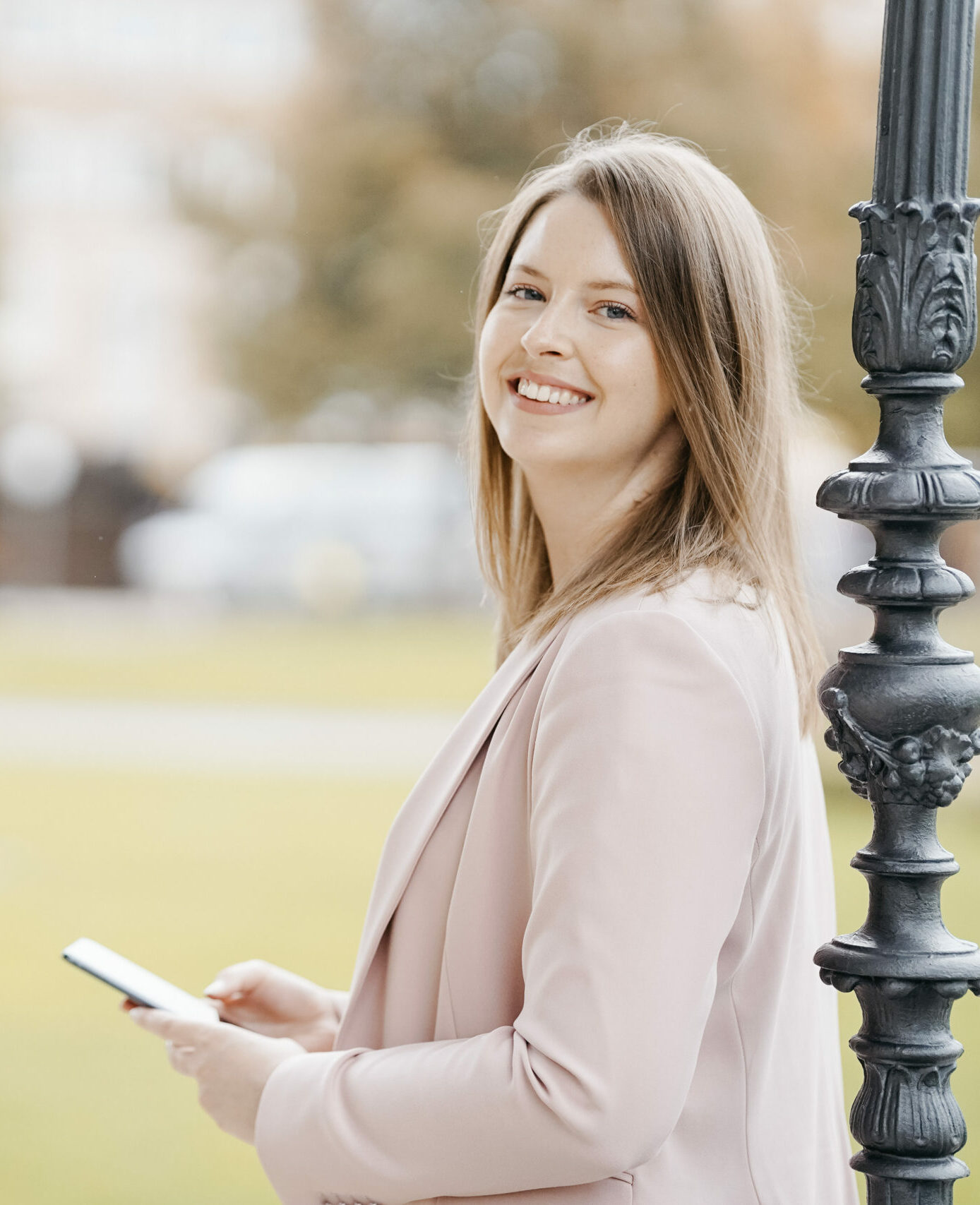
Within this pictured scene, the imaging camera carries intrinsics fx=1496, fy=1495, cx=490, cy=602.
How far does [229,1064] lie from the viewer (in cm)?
109

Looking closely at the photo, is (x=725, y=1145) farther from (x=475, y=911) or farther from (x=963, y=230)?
(x=963, y=230)

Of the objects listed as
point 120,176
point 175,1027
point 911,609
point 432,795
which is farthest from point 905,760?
point 120,176

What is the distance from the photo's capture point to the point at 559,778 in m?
0.91

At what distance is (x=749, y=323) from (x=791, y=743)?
0.33 meters

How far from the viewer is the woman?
88 centimetres

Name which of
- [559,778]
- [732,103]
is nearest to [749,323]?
[559,778]

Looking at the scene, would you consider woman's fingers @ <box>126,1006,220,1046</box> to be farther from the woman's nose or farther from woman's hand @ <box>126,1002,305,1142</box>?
the woman's nose

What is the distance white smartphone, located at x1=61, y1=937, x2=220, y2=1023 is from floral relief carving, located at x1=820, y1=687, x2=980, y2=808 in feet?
1.79

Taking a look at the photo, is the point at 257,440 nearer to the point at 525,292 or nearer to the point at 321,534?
the point at 321,534

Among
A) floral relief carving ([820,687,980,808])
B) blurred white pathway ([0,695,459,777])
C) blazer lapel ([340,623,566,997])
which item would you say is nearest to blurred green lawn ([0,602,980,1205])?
blurred white pathway ([0,695,459,777])

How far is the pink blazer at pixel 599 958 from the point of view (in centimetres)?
88

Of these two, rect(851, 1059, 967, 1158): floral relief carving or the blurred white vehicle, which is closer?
rect(851, 1059, 967, 1158): floral relief carving

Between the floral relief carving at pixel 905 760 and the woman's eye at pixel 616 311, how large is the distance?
14.2 inches

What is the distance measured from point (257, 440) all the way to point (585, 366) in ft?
40.8
